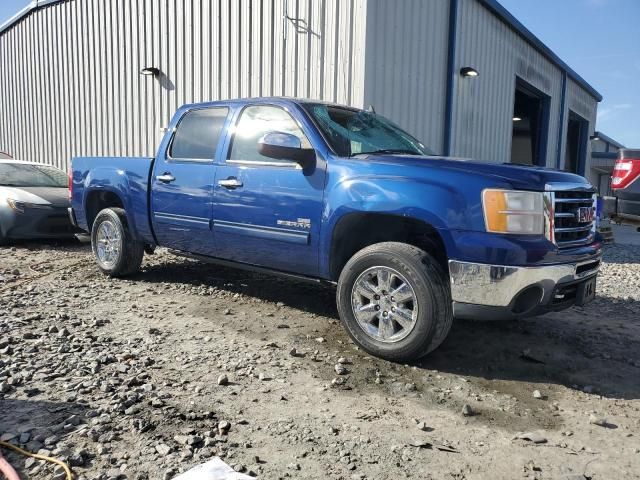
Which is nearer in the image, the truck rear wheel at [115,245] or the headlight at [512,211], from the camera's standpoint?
the headlight at [512,211]

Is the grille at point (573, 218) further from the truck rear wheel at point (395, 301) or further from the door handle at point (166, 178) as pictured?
the door handle at point (166, 178)

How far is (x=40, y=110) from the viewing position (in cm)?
1353

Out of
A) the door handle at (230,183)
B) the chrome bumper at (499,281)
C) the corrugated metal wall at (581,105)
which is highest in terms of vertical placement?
the corrugated metal wall at (581,105)

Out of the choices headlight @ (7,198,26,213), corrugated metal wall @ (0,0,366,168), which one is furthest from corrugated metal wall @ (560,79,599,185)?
headlight @ (7,198,26,213)

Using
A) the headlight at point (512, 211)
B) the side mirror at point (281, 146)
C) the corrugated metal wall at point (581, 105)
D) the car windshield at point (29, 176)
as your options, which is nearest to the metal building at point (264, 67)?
the corrugated metal wall at point (581, 105)

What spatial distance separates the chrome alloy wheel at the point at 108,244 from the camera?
5.66 m

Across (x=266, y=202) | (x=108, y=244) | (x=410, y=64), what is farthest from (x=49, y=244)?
(x=410, y=64)

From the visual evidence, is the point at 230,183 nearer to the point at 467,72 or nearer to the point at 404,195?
the point at 404,195

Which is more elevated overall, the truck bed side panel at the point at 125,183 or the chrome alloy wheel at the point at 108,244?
the truck bed side panel at the point at 125,183

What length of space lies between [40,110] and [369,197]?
1286cm

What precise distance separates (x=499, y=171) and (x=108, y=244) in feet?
14.2

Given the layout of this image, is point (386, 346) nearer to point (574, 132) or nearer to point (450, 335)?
point (450, 335)

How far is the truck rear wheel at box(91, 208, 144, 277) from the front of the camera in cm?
559

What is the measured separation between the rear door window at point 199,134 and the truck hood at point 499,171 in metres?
1.72
